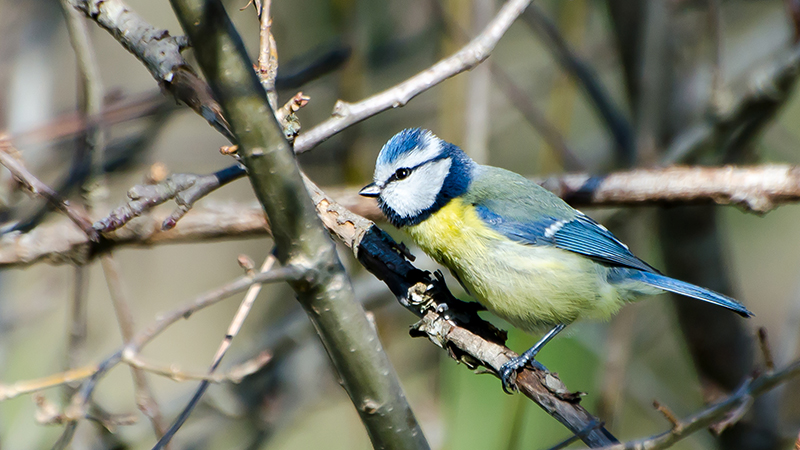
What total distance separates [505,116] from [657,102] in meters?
1.13

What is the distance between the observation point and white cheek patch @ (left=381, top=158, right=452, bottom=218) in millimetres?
1750

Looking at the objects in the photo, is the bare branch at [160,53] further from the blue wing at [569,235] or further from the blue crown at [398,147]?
the blue wing at [569,235]

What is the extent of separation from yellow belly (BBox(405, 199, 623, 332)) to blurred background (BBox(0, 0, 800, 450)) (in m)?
0.24

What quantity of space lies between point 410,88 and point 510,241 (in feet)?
2.11

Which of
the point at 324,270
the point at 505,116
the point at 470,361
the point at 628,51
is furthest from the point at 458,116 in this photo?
the point at 324,270

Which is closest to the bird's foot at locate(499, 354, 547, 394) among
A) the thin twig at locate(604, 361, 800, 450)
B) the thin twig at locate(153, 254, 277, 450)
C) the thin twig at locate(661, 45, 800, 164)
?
the thin twig at locate(604, 361, 800, 450)

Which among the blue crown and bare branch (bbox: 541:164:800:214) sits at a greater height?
the blue crown

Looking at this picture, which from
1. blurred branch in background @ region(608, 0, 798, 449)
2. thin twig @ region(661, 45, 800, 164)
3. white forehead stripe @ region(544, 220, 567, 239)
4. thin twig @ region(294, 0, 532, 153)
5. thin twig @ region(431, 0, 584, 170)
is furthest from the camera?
thin twig @ region(431, 0, 584, 170)

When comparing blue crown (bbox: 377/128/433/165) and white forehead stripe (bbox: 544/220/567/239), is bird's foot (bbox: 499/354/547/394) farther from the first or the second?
blue crown (bbox: 377/128/433/165)

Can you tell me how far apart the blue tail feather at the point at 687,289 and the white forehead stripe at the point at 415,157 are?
0.69 metres

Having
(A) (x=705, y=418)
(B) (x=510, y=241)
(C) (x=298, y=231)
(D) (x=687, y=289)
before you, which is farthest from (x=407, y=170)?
(A) (x=705, y=418)

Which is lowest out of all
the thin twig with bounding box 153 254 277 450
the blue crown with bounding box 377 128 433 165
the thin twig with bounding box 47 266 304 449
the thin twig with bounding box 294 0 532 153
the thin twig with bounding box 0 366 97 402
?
the thin twig with bounding box 47 266 304 449

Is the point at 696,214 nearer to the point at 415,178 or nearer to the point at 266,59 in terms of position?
the point at 415,178

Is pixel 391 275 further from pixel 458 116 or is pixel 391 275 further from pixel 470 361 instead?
pixel 458 116
